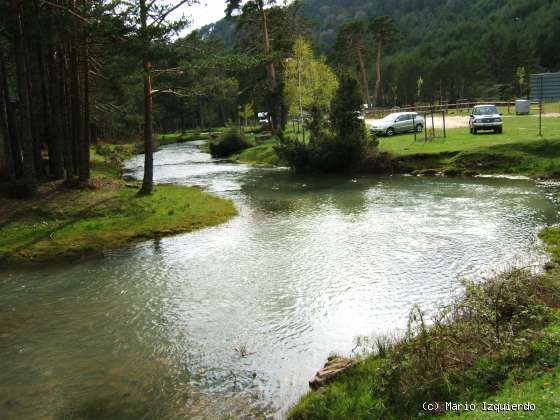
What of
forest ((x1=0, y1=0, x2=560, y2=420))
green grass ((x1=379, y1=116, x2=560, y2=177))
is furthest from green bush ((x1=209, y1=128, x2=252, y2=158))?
green grass ((x1=379, y1=116, x2=560, y2=177))

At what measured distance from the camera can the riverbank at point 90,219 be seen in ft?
57.8

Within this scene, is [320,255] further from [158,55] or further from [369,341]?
[158,55]

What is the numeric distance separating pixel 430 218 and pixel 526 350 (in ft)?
47.4

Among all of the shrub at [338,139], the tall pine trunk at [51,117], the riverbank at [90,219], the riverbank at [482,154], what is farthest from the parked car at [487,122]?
the tall pine trunk at [51,117]

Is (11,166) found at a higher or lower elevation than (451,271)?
higher

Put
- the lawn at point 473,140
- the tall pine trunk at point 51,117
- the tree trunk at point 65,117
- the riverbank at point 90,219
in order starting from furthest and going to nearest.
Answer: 1. the lawn at point 473,140
2. the tall pine trunk at point 51,117
3. the tree trunk at point 65,117
4. the riverbank at point 90,219

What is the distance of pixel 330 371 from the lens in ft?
27.1

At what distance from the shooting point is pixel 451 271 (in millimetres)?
13867

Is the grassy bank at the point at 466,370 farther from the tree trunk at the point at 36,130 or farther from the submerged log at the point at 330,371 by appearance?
the tree trunk at the point at 36,130

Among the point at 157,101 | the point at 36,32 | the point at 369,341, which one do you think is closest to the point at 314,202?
the point at 36,32

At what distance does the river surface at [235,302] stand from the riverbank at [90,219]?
108cm

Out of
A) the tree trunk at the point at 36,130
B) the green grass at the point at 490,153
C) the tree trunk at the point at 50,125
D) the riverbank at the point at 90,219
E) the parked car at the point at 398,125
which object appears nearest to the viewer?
the riverbank at the point at 90,219

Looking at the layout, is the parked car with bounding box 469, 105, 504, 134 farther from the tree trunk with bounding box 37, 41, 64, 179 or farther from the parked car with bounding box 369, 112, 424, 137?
the tree trunk with bounding box 37, 41, 64, 179

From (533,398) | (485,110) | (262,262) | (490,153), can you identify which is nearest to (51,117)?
(262,262)
